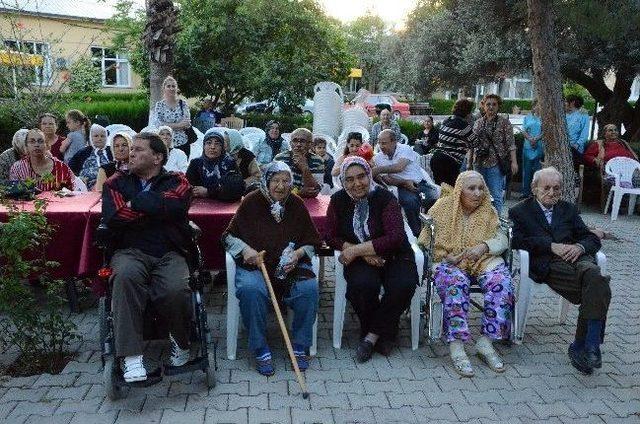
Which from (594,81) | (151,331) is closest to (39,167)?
(151,331)

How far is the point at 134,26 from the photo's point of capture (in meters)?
17.8

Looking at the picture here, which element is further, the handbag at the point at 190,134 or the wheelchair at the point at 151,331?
the handbag at the point at 190,134

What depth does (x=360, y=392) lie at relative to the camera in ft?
11.6

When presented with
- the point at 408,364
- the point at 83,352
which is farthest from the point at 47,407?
the point at 408,364

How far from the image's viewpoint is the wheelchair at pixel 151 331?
3348 mm

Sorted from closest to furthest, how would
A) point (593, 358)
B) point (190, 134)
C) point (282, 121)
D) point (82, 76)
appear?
point (593, 358) → point (190, 134) → point (82, 76) → point (282, 121)

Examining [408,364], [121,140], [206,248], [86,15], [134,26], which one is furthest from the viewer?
[86,15]

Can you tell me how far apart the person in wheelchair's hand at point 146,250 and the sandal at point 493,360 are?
1.96m

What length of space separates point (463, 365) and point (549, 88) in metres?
4.43

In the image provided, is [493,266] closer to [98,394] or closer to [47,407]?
[98,394]

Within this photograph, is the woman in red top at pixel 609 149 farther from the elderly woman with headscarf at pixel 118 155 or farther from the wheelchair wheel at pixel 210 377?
the wheelchair wheel at pixel 210 377

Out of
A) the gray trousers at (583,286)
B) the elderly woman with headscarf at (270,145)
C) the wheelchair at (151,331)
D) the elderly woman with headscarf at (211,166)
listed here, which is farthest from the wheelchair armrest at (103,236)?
the elderly woman with headscarf at (270,145)

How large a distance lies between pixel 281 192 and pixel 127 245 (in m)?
1.06

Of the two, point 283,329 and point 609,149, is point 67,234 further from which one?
point 609,149
